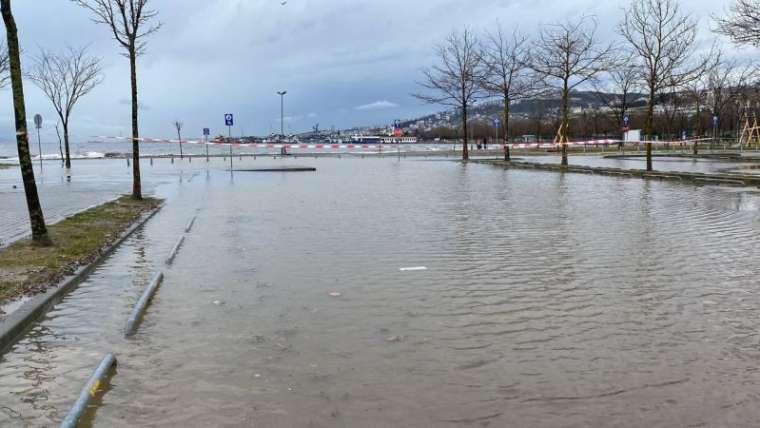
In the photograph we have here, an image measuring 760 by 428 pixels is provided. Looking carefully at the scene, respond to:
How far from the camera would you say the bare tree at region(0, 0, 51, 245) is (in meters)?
9.26

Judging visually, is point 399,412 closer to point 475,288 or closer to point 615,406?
point 615,406

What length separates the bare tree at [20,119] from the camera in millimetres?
9258

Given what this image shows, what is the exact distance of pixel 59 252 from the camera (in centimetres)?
901

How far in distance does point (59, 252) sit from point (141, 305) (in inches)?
132

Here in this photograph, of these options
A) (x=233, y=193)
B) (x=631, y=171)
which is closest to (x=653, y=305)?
(x=233, y=193)

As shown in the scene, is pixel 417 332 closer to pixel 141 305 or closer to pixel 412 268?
pixel 412 268

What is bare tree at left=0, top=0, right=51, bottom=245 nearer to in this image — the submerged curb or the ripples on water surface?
the ripples on water surface

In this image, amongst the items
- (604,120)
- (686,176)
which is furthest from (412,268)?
(604,120)

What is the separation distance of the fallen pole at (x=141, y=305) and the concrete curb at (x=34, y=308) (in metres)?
0.91

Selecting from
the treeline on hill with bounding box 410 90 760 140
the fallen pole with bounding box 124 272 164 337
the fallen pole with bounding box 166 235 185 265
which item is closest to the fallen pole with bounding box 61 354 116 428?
the fallen pole with bounding box 124 272 164 337

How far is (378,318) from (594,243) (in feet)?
17.4

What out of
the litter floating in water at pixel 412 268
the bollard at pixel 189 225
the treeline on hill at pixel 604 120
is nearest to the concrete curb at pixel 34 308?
the bollard at pixel 189 225

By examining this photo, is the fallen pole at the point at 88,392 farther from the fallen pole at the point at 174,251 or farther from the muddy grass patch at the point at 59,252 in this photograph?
the fallen pole at the point at 174,251

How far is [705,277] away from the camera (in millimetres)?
7738
